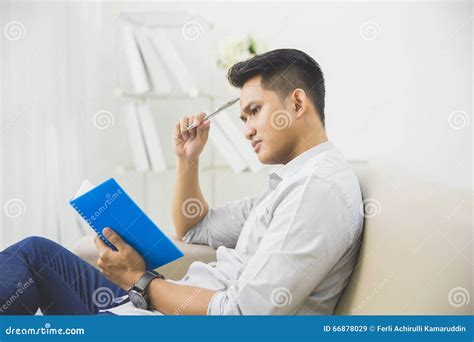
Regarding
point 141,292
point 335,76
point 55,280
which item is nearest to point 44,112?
point 55,280

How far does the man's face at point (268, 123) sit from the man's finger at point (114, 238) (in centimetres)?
31

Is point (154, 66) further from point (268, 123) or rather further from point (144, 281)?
point (144, 281)

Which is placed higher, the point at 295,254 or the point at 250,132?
the point at 250,132

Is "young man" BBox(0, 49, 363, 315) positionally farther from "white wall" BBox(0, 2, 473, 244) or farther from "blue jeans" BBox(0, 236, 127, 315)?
"white wall" BBox(0, 2, 473, 244)

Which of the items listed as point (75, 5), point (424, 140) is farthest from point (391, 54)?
point (75, 5)

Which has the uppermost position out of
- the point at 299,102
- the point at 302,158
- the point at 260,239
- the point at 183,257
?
the point at 299,102

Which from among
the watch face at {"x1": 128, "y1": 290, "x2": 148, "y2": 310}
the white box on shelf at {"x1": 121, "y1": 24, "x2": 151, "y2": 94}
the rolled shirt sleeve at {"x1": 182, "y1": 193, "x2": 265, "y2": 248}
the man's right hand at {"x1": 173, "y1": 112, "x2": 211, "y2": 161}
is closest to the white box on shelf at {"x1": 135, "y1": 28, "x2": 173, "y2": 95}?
the white box on shelf at {"x1": 121, "y1": 24, "x2": 151, "y2": 94}

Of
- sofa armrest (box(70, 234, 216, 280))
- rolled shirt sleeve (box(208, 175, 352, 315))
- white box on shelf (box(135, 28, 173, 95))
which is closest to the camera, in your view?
rolled shirt sleeve (box(208, 175, 352, 315))

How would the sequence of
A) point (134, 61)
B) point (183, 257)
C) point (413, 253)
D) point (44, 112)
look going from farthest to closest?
1. point (134, 61)
2. point (44, 112)
3. point (183, 257)
4. point (413, 253)

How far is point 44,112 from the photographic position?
4.85 feet

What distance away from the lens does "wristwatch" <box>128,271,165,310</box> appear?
941mm

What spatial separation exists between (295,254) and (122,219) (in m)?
0.33

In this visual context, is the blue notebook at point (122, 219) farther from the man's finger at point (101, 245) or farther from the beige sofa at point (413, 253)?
the beige sofa at point (413, 253)

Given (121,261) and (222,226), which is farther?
(222,226)
